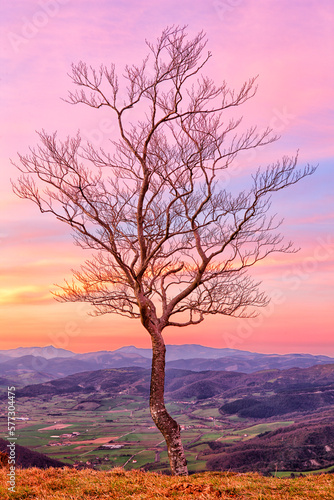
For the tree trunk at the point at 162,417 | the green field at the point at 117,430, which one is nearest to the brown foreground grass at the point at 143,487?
the tree trunk at the point at 162,417

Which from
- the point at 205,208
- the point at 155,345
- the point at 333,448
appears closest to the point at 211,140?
the point at 205,208

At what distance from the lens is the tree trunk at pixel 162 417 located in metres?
14.2

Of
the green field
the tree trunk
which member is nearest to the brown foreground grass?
A: the tree trunk

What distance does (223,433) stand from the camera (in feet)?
422

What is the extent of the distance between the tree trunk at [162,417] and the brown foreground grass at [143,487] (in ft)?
4.53

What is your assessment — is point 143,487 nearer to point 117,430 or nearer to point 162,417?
point 162,417

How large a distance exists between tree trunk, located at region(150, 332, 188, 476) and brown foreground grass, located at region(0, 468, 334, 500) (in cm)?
138

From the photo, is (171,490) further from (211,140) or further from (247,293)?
(211,140)

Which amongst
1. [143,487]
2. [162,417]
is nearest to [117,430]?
[162,417]

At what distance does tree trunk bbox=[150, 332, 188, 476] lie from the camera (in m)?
14.2

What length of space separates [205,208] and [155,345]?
19.1 ft

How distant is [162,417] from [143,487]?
410 centimetres

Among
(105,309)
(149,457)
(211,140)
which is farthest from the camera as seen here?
(149,457)

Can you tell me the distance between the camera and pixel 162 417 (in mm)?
14586
